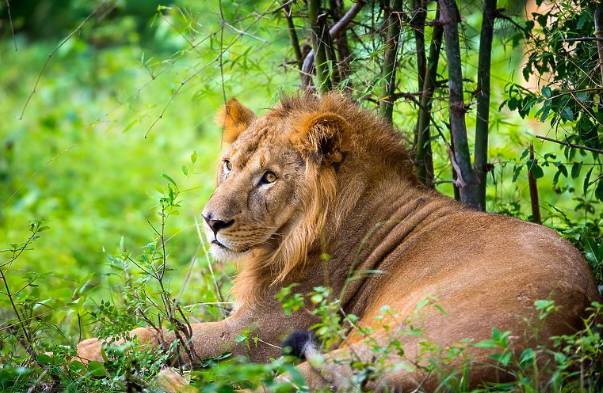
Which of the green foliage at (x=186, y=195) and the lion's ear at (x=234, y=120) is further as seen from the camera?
the lion's ear at (x=234, y=120)

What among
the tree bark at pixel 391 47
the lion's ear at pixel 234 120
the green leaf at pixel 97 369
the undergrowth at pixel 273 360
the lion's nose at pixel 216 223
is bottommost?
the green leaf at pixel 97 369

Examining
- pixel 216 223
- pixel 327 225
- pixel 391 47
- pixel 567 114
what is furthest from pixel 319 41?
pixel 567 114

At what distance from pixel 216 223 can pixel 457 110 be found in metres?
1.33

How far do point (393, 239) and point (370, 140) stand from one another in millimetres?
508

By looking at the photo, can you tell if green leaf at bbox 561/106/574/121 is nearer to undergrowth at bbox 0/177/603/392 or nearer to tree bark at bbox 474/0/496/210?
tree bark at bbox 474/0/496/210

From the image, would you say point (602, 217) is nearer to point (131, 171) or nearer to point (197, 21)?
point (197, 21)

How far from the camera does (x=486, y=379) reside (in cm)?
319

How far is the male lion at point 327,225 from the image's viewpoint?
157 inches

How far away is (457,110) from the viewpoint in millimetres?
4668

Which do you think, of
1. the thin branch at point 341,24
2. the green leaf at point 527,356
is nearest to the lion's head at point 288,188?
the thin branch at point 341,24

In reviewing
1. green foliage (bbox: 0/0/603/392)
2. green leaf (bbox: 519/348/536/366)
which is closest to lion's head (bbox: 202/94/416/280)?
green foliage (bbox: 0/0/603/392)

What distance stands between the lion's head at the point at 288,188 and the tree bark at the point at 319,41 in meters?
0.44

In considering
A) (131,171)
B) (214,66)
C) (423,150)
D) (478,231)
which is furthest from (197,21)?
(131,171)

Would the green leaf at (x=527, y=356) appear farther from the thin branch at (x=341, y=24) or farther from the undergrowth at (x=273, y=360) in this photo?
the thin branch at (x=341, y=24)
